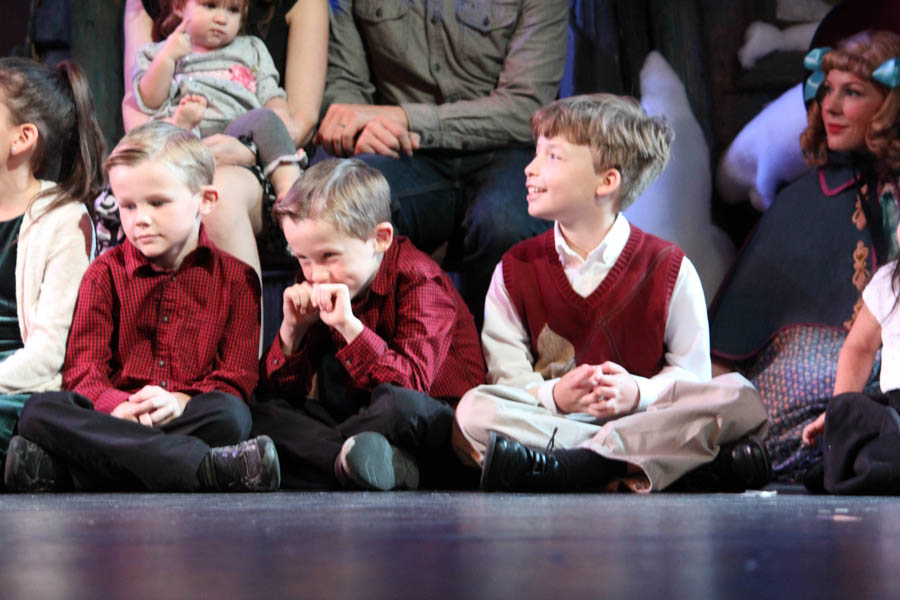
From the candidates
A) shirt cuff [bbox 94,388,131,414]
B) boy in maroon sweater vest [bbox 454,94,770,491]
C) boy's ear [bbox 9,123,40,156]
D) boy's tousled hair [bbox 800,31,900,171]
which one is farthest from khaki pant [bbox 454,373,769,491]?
boy's ear [bbox 9,123,40,156]

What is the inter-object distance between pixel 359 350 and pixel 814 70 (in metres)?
1.28

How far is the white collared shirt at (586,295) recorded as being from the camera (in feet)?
6.46

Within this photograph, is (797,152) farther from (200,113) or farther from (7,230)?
(7,230)

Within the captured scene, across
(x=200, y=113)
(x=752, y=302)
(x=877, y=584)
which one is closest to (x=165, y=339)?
(x=200, y=113)

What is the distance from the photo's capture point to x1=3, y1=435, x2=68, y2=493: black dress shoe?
170 cm

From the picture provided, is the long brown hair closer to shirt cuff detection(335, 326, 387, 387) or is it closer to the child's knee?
the child's knee

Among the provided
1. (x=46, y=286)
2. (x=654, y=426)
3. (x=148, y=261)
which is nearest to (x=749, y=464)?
(x=654, y=426)

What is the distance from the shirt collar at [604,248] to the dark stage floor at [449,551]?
799 mm

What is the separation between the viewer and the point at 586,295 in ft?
6.57

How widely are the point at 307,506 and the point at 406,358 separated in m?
0.65

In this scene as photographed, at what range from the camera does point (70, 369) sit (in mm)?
1917

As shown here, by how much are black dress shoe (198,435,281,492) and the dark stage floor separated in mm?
368

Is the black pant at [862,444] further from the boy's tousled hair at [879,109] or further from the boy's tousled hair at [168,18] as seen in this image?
the boy's tousled hair at [168,18]

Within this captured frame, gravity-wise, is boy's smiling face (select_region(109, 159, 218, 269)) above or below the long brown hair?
below
